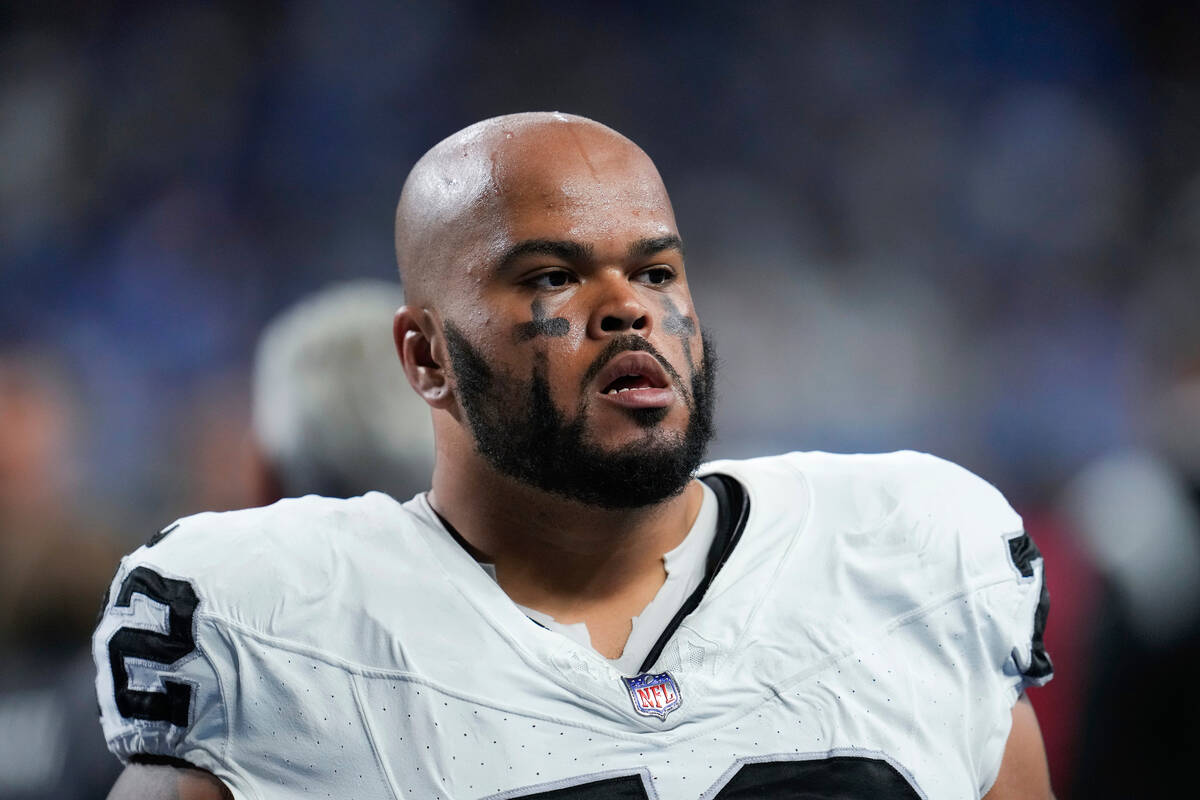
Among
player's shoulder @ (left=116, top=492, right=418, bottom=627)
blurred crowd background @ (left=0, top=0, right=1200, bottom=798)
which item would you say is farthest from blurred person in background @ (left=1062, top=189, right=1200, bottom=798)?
player's shoulder @ (left=116, top=492, right=418, bottom=627)

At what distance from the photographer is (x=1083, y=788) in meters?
1.87

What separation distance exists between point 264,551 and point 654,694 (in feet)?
1.20

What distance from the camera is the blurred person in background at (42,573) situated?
1.71 m

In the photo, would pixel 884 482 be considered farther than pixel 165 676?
Yes

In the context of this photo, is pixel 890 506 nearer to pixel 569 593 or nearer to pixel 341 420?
pixel 569 593

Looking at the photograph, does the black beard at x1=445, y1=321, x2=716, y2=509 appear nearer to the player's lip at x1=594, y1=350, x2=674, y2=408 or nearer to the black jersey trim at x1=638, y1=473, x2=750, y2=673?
the player's lip at x1=594, y1=350, x2=674, y2=408

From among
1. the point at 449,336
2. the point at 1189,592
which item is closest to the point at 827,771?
the point at 449,336

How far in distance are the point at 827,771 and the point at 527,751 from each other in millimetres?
260

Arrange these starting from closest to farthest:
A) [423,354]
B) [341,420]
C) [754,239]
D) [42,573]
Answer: [423,354]
[341,420]
[42,573]
[754,239]

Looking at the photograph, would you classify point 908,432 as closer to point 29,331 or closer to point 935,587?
point 935,587

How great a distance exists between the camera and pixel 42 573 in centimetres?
194

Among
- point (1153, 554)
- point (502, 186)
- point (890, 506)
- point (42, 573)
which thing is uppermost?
point (502, 186)

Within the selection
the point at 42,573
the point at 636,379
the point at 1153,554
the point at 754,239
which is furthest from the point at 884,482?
the point at 42,573

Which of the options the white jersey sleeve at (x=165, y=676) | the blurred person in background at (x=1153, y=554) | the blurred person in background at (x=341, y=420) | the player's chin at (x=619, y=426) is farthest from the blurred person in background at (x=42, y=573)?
the blurred person in background at (x=1153, y=554)
